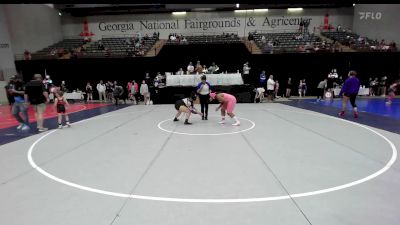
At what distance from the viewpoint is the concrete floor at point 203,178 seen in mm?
3117

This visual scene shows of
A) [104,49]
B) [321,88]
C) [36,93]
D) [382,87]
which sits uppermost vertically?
[104,49]

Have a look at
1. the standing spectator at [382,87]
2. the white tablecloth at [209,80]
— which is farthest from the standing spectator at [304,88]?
the white tablecloth at [209,80]

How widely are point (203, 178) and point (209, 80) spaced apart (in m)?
13.3

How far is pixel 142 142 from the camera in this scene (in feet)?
21.5

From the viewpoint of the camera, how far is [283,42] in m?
24.3

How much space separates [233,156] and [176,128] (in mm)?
3260

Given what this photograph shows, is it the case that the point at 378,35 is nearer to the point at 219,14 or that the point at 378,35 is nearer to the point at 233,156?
the point at 219,14

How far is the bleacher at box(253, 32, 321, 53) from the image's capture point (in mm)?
22000

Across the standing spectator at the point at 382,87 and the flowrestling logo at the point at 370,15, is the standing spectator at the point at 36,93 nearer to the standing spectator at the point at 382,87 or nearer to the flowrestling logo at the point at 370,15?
the standing spectator at the point at 382,87

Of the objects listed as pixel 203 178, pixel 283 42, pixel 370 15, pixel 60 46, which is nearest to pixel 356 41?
pixel 370 15

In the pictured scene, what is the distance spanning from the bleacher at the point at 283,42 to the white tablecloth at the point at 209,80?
20.9ft

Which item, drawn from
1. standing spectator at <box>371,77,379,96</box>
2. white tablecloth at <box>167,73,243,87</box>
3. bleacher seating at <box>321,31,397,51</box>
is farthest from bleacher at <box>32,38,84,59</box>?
standing spectator at <box>371,77,379,96</box>

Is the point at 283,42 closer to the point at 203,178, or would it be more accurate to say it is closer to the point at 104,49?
the point at 104,49

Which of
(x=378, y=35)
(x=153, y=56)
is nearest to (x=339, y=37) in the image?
(x=378, y=35)
